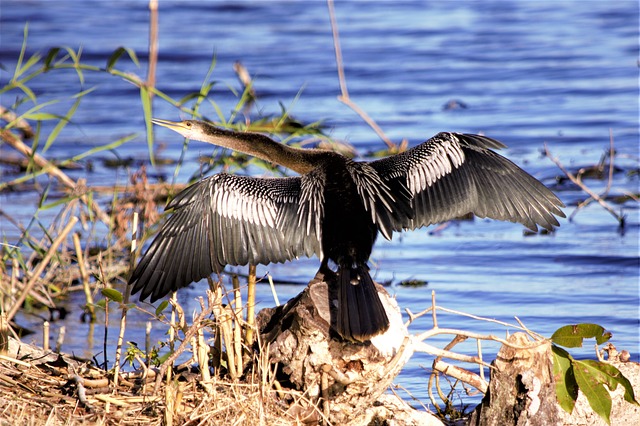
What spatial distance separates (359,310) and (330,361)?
0.24m

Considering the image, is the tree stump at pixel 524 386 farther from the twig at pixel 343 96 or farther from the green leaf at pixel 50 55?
the twig at pixel 343 96

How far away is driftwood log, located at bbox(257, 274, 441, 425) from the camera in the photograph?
3.85 metres

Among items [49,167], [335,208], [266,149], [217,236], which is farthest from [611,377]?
[49,167]

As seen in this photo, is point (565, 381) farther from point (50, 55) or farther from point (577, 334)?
point (50, 55)

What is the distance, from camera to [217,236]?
4469mm

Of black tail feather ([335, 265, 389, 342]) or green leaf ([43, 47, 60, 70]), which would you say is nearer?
black tail feather ([335, 265, 389, 342])

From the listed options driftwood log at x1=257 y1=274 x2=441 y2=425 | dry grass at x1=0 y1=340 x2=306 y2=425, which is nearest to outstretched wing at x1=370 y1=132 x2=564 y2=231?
driftwood log at x1=257 y1=274 x2=441 y2=425

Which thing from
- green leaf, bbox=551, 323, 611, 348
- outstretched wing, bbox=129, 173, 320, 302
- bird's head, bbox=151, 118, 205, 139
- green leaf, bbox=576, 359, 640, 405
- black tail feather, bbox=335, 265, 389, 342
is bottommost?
green leaf, bbox=576, 359, 640, 405

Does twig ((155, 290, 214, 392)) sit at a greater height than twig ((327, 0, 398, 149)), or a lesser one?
lesser

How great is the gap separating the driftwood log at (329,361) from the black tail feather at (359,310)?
0.24 ft

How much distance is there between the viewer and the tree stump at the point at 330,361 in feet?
12.6

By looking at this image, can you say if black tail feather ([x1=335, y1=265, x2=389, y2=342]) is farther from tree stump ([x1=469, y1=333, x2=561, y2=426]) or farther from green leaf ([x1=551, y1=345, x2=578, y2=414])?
green leaf ([x1=551, y1=345, x2=578, y2=414])

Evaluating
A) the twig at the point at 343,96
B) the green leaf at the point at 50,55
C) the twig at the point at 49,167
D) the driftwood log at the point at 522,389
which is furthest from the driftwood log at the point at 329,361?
the twig at the point at 343,96

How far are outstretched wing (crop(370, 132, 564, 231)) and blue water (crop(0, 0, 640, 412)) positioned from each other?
31.7 inches
